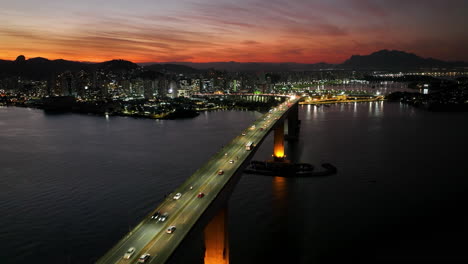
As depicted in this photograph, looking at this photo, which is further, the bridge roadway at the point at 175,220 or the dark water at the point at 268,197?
the dark water at the point at 268,197

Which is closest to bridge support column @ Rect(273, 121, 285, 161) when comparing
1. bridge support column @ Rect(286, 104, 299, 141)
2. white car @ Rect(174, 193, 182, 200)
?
bridge support column @ Rect(286, 104, 299, 141)

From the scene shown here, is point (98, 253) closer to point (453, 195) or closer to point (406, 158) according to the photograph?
point (453, 195)

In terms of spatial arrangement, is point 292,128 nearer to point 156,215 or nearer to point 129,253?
point 156,215

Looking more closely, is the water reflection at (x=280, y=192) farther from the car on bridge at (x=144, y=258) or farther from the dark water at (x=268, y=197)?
the car on bridge at (x=144, y=258)

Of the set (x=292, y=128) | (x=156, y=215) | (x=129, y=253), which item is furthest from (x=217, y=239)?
(x=292, y=128)

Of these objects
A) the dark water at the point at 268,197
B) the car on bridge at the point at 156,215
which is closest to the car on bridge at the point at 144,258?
the car on bridge at the point at 156,215

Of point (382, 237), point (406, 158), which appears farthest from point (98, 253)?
point (406, 158)

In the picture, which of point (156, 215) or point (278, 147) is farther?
point (278, 147)

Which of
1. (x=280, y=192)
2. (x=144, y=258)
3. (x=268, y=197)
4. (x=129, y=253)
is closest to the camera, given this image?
(x=144, y=258)
